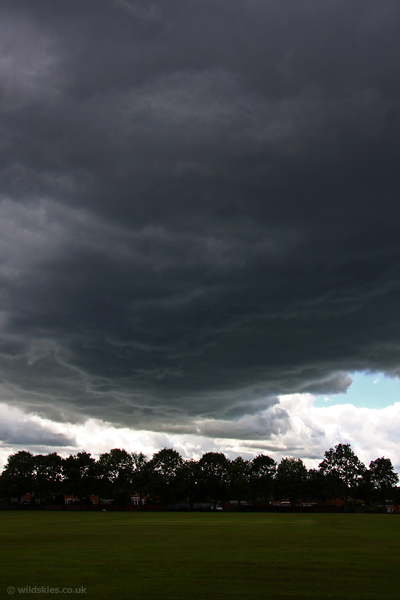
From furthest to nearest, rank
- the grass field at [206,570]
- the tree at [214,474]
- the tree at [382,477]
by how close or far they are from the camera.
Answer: the tree at [382,477] < the tree at [214,474] < the grass field at [206,570]

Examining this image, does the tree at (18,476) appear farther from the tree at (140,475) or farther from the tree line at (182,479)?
the tree at (140,475)

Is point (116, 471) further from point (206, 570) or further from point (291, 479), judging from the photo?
point (206, 570)

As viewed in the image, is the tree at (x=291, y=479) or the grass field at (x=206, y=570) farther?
the tree at (x=291, y=479)

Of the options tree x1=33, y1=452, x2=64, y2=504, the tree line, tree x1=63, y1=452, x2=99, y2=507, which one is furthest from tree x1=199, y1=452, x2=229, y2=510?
tree x1=33, y1=452, x2=64, y2=504

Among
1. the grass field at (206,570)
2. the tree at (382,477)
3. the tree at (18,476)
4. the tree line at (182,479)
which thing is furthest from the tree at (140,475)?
the grass field at (206,570)

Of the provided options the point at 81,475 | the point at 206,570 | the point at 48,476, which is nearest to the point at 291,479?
the point at 81,475

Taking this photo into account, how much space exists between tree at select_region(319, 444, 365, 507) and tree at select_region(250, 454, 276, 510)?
22.9 metres

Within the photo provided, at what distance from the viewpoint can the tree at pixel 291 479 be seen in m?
178

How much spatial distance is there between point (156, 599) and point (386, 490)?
200995mm

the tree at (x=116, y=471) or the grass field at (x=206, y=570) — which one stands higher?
the grass field at (x=206, y=570)

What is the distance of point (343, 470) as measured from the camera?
176 meters

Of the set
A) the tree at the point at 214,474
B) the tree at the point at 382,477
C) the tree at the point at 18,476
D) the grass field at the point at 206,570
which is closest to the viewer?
the grass field at the point at 206,570

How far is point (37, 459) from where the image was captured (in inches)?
6777

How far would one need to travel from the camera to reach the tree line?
542ft
